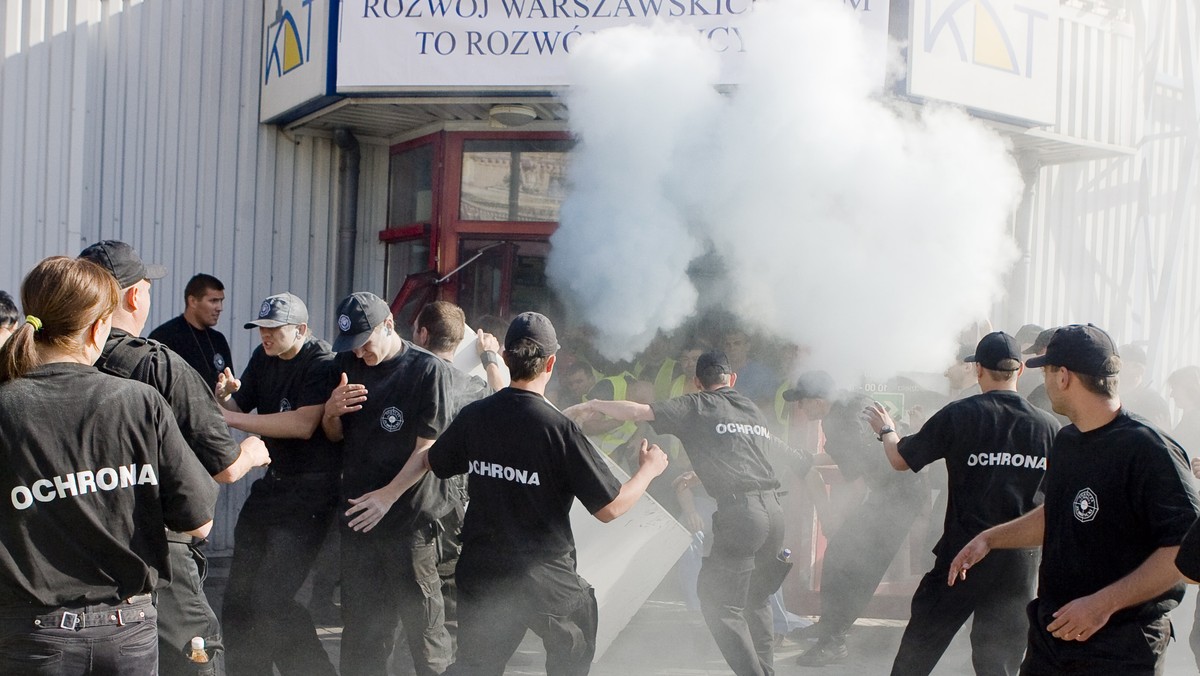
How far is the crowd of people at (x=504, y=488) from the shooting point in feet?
8.26

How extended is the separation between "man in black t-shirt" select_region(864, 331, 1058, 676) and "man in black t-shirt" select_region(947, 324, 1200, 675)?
88 cm

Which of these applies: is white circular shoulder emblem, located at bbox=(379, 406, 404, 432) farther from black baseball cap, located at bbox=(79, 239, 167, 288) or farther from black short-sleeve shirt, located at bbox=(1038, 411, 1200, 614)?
black short-sleeve shirt, located at bbox=(1038, 411, 1200, 614)

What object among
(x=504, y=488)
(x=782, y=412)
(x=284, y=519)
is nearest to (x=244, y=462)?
(x=504, y=488)

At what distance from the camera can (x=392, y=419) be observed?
14.2 feet

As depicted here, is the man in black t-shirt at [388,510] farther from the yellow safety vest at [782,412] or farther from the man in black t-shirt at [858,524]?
the yellow safety vest at [782,412]

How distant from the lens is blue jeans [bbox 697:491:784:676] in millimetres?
4738

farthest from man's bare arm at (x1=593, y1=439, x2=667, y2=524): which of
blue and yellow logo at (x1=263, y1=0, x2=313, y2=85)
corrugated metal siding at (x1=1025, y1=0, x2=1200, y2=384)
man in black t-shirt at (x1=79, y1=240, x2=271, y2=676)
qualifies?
corrugated metal siding at (x1=1025, y1=0, x2=1200, y2=384)

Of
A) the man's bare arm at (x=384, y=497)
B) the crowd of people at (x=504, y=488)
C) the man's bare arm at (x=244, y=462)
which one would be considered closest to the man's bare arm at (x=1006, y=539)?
the crowd of people at (x=504, y=488)

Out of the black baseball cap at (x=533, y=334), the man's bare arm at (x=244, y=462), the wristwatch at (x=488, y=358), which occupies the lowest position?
the man's bare arm at (x=244, y=462)

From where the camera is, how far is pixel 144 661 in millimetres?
2623

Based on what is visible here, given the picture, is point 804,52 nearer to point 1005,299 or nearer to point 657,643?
point 1005,299

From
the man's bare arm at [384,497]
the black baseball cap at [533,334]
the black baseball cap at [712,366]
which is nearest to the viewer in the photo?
the black baseball cap at [533,334]

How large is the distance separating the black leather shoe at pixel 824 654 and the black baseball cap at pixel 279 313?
10.6 feet

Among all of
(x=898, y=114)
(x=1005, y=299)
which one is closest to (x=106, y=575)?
(x=898, y=114)
